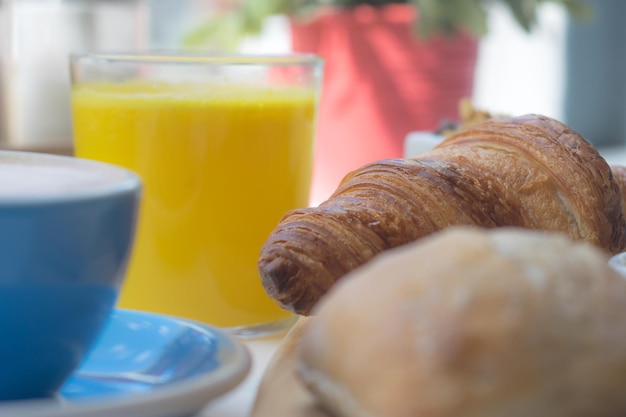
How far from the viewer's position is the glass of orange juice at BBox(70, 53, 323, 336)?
29.4 inches

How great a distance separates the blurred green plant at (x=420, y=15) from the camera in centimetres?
142

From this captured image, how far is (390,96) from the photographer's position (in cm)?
149

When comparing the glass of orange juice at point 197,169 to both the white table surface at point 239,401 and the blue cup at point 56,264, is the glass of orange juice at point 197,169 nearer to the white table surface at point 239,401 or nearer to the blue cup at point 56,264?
the white table surface at point 239,401

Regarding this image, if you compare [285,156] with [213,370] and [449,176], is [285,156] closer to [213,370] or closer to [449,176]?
[449,176]

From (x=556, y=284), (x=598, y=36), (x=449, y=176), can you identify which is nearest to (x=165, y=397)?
(x=556, y=284)

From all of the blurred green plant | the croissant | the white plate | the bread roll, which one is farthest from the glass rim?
the blurred green plant

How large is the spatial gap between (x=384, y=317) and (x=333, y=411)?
0.24 ft

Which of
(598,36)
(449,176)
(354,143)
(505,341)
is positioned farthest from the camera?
(598,36)

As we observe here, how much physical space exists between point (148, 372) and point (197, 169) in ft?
0.84

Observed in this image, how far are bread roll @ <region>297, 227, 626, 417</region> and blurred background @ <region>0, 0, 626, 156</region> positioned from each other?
816 millimetres

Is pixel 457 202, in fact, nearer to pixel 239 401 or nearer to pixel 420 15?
pixel 239 401

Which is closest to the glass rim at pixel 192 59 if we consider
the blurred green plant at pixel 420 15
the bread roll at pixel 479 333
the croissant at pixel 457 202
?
the croissant at pixel 457 202

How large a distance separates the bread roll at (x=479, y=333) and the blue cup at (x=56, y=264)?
0.12m

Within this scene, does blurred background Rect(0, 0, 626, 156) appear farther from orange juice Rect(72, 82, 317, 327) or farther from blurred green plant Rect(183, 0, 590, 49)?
orange juice Rect(72, 82, 317, 327)
